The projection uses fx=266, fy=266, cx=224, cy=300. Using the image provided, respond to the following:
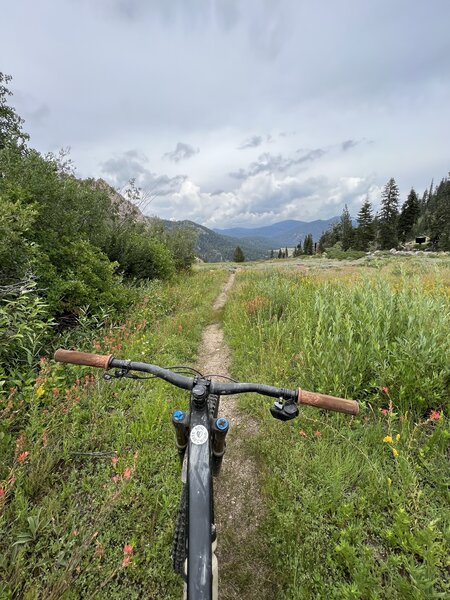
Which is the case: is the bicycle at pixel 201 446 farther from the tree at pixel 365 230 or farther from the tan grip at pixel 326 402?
the tree at pixel 365 230

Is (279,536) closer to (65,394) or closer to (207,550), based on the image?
(207,550)

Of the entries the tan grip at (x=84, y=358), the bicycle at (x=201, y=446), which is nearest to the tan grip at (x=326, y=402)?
the bicycle at (x=201, y=446)

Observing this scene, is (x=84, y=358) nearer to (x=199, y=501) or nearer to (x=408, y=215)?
(x=199, y=501)

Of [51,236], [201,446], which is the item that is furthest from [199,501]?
[51,236]

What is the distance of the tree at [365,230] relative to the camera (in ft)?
187

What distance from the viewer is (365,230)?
57406 mm

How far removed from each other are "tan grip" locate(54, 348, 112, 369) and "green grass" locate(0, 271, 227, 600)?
981mm

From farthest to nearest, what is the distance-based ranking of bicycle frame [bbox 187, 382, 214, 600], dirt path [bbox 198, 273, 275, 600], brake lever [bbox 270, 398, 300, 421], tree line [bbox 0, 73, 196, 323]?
1. tree line [bbox 0, 73, 196, 323]
2. dirt path [bbox 198, 273, 275, 600]
3. brake lever [bbox 270, 398, 300, 421]
4. bicycle frame [bbox 187, 382, 214, 600]

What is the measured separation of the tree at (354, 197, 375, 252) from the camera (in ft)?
187

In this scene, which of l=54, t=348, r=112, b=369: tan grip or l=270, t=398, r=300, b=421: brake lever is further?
l=54, t=348, r=112, b=369: tan grip

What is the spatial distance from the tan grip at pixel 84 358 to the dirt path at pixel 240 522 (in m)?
2.09

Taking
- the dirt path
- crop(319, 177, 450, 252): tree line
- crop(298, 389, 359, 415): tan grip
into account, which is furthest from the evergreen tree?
crop(298, 389, 359, 415): tan grip

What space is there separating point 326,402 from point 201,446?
2.81 ft

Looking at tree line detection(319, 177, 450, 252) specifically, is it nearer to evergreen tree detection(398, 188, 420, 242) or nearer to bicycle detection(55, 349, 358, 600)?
evergreen tree detection(398, 188, 420, 242)
